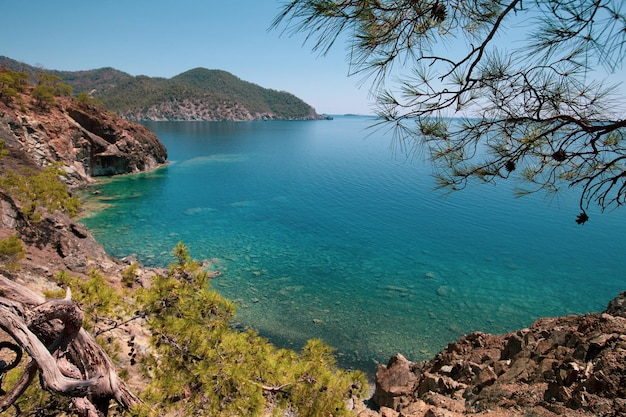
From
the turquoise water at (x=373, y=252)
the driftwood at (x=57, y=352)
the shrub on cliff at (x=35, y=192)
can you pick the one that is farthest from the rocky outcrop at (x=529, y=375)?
the shrub on cliff at (x=35, y=192)

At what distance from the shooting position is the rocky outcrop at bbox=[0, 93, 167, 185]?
30786 millimetres

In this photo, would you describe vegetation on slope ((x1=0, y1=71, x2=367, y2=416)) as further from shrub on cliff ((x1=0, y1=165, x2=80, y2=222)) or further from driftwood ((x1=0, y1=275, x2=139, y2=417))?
shrub on cliff ((x1=0, y1=165, x2=80, y2=222))

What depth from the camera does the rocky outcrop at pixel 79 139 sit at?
101 feet

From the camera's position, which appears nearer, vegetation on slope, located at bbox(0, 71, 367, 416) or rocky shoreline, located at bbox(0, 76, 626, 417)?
vegetation on slope, located at bbox(0, 71, 367, 416)

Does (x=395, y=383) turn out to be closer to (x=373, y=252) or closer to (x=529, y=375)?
(x=529, y=375)

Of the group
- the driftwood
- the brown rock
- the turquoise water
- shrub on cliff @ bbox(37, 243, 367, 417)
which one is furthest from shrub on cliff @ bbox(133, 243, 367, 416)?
the turquoise water

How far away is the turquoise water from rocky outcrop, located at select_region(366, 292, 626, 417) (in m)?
3.51

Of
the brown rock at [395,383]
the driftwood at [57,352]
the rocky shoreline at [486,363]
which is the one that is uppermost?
the driftwood at [57,352]

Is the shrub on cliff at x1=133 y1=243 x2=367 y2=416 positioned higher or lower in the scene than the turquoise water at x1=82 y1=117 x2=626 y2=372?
higher

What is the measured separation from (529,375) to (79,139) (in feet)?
143

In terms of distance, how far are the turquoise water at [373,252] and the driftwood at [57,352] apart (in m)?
10.4

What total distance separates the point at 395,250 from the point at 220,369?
63.1 feet

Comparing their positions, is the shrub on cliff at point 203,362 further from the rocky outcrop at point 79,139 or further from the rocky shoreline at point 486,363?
the rocky outcrop at point 79,139

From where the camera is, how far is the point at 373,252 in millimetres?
22234
